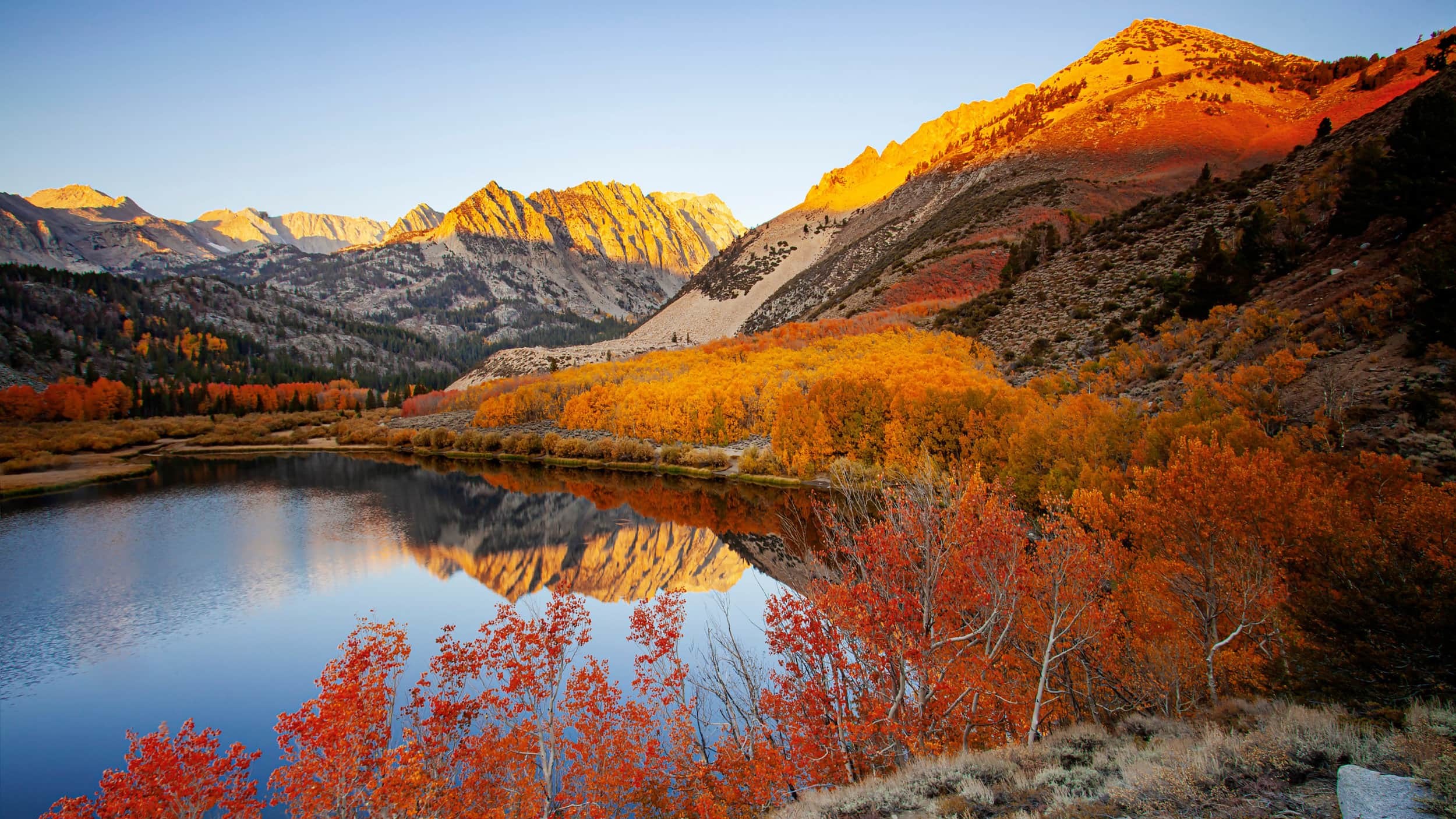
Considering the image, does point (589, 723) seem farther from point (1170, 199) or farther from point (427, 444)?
point (427, 444)

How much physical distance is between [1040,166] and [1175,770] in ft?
289

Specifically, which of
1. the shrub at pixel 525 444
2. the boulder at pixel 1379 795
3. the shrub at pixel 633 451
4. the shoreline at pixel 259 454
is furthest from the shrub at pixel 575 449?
the boulder at pixel 1379 795

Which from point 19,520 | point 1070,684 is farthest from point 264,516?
point 1070,684

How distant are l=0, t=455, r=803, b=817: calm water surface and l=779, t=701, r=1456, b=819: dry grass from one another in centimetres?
1335

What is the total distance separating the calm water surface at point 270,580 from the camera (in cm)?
1923

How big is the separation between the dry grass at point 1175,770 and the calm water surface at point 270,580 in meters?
13.3

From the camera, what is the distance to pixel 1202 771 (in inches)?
288

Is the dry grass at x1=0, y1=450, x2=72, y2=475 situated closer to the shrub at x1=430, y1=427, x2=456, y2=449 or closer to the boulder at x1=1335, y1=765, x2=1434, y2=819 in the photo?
the shrub at x1=430, y1=427, x2=456, y2=449

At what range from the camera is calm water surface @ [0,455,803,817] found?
19.2 m

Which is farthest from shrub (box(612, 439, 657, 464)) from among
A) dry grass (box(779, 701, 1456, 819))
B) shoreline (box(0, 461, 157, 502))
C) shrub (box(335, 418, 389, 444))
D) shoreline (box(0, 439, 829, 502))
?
dry grass (box(779, 701, 1456, 819))

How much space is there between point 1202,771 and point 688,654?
16.5 metres

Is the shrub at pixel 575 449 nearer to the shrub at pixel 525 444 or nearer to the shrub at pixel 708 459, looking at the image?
the shrub at pixel 525 444

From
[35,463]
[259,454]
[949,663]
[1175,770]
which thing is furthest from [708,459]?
[259,454]

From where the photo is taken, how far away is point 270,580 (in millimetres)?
32375
